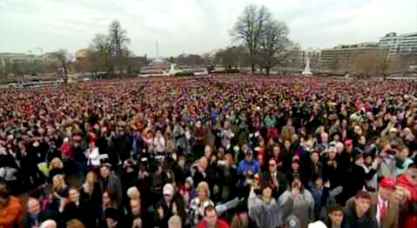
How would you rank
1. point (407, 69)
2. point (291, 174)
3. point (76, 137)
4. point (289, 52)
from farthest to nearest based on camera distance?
1. point (407, 69)
2. point (289, 52)
3. point (76, 137)
4. point (291, 174)

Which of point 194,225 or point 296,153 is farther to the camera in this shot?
point 296,153

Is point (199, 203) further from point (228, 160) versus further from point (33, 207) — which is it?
point (33, 207)

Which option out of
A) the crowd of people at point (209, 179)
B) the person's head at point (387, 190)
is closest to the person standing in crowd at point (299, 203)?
the crowd of people at point (209, 179)

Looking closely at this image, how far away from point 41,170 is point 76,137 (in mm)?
1010

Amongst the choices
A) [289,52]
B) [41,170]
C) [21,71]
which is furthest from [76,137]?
[21,71]

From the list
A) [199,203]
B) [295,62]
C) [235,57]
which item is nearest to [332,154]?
[199,203]

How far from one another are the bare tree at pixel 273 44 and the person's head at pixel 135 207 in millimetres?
49332

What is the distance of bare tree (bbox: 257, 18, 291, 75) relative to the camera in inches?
2094

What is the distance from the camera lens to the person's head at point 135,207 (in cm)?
476

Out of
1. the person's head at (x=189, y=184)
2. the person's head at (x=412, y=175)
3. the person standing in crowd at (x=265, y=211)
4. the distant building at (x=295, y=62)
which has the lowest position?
the person standing in crowd at (x=265, y=211)

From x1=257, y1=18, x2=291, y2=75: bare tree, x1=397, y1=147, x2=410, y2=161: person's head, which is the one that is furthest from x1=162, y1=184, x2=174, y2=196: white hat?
x1=257, y1=18, x2=291, y2=75: bare tree

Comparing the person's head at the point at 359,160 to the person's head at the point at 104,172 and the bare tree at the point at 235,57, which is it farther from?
the bare tree at the point at 235,57

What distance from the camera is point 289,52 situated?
55656mm

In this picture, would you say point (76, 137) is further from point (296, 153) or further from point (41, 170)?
point (296, 153)
